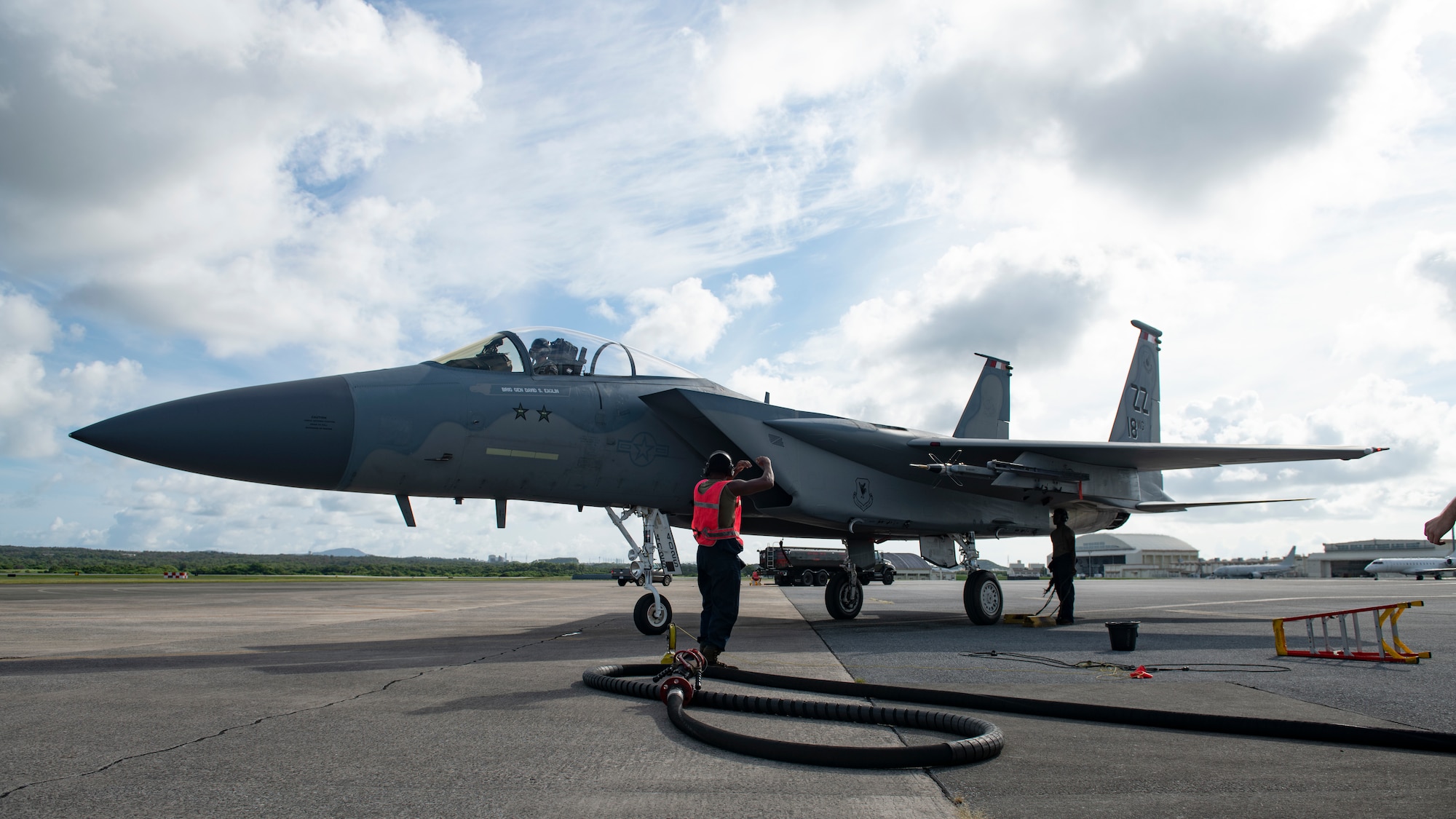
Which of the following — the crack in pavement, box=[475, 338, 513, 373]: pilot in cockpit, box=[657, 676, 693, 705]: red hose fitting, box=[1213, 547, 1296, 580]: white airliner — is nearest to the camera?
the crack in pavement

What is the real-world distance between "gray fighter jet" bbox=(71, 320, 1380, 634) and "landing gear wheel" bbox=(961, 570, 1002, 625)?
22 millimetres

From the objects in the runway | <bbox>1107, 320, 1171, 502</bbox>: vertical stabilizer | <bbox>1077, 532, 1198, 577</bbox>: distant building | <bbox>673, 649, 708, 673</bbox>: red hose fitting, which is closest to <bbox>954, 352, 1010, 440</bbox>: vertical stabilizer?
<bbox>1107, 320, 1171, 502</bbox>: vertical stabilizer

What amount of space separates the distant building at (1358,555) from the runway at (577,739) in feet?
289

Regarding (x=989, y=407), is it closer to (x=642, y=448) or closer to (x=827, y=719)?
(x=642, y=448)

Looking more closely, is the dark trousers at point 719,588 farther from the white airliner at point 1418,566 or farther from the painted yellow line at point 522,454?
the white airliner at point 1418,566

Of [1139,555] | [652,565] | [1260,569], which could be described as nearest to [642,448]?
[652,565]

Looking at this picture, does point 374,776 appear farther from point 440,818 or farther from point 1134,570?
point 1134,570

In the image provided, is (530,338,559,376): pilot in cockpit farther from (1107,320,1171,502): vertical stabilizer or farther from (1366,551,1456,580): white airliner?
(1366,551,1456,580): white airliner

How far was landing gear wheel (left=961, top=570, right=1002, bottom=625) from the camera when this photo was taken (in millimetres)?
10836

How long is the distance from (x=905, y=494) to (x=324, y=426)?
7.31m

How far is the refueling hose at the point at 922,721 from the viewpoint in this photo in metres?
3.05

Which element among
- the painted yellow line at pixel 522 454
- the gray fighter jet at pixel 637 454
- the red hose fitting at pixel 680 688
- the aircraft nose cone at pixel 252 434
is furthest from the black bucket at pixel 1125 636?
the aircraft nose cone at pixel 252 434

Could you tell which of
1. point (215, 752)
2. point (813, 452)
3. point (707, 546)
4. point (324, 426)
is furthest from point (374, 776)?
point (813, 452)

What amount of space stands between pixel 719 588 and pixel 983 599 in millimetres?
6664
